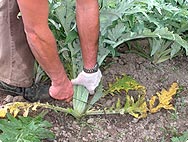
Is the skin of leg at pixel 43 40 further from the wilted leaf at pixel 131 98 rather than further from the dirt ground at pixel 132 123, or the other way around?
the wilted leaf at pixel 131 98

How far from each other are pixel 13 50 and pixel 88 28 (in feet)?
1.50

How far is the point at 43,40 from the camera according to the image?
2738mm

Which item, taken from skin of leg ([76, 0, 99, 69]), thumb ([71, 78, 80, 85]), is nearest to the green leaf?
thumb ([71, 78, 80, 85])

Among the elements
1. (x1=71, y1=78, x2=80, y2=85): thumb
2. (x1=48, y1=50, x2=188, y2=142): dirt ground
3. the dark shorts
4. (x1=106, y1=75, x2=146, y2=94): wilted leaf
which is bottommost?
(x1=48, y1=50, x2=188, y2=142): dirt ground

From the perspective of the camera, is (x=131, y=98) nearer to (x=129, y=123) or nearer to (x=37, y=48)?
(x=129, y=123)

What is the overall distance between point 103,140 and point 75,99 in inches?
10.8

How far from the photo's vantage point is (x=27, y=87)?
3.32 metres

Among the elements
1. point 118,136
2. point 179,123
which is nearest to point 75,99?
point 118,136

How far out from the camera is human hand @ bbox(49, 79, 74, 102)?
302 centimetres

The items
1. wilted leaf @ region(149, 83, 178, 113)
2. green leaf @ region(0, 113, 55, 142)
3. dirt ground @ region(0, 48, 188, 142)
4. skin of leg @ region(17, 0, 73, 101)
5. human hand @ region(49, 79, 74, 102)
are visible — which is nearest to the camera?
skin of leg @ region(17, 0, 73, 101)

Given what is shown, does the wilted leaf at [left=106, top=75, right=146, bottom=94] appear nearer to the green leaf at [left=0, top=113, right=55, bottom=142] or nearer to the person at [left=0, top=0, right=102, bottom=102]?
the person at [left=0, top=0, right=102, bottom=102]

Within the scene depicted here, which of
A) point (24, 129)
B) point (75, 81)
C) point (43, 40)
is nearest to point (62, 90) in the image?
point (75, 81)

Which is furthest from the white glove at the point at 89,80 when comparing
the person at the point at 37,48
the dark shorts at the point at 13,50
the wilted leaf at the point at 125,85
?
the dark shorts at the point at 13,50

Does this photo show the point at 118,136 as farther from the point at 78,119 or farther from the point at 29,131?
the point at 29,131
